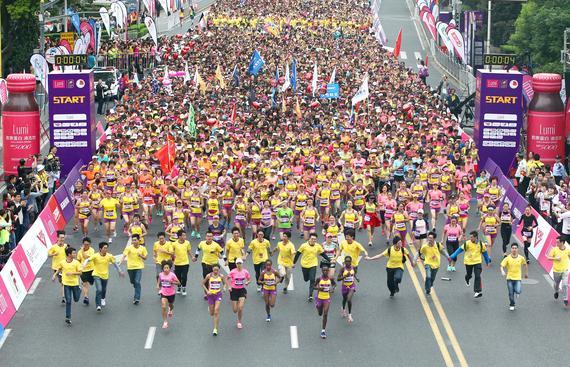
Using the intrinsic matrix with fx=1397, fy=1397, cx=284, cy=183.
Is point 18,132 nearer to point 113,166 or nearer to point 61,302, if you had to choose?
point 113,166

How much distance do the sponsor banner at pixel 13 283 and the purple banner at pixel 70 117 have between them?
14.4m

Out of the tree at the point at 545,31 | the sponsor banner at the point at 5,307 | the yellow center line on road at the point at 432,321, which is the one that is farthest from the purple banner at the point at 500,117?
the tree at the point at 545,31

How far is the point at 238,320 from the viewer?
25812 mm

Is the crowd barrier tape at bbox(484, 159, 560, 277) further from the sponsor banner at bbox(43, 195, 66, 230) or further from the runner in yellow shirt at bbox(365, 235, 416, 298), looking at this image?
the sponsor banner at bbox(43, 195, 66, 230)

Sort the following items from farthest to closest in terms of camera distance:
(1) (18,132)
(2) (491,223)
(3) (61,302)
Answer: (1) (18,132)
(2) (491,223)
(3) (61,302)

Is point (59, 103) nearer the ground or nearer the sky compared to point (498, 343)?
nearer the sky

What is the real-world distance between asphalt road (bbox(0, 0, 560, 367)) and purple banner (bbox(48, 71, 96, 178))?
41.0 ft

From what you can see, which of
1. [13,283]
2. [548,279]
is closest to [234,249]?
[13,283]

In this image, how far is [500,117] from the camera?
42344mm

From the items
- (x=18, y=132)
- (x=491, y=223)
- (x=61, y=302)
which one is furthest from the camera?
(x=18, y=132)

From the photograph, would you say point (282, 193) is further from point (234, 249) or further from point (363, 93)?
point (363, 93)

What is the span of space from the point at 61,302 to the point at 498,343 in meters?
8.75

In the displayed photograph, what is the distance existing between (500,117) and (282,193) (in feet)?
37.9

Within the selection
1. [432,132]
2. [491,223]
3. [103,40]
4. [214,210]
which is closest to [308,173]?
[214,210]
